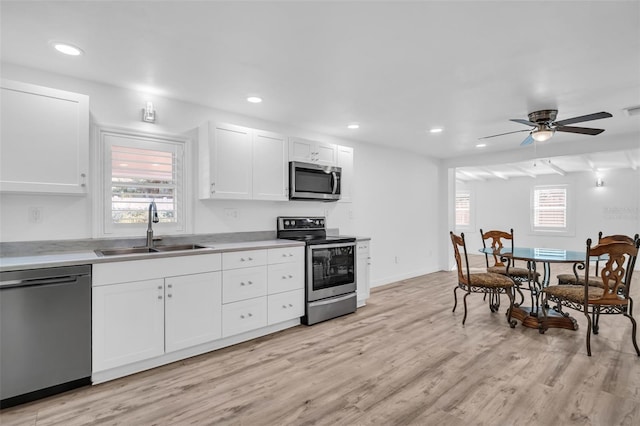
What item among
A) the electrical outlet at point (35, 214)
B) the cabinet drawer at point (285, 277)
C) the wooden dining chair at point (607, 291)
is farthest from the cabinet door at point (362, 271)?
the electrical outlet at point (35, 214)

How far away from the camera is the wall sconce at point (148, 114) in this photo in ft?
10.2

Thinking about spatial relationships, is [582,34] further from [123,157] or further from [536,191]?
[536,191]

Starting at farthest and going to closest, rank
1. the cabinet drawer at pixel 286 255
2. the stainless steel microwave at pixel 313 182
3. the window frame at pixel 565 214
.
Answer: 1. the window frame at pixel 565 214
2. the stainless steel microwave at pixel 313 182
3. the cabinet drawer at pixel 286 255

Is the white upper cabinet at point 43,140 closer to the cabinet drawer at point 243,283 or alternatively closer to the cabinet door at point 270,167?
the cabinet drawer at point 243,283

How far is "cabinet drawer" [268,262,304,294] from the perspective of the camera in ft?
11.1

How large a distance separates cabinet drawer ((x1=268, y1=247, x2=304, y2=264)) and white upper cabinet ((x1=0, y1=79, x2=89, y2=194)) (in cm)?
170

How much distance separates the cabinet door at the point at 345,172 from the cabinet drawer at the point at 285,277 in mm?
1329

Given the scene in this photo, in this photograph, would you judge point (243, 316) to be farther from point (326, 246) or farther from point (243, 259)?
point (326, 246)

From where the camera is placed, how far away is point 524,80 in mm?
2850

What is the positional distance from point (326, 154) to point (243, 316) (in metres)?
2.24

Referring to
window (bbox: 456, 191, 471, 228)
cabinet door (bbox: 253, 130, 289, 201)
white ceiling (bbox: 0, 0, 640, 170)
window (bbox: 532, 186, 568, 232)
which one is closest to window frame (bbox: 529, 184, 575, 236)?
window (bbox: 532, 186, 568, 232)

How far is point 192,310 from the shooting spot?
280cm

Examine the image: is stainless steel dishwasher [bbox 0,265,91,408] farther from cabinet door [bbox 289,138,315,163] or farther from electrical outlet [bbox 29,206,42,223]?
cabinet door [bbox 289,138,315,163]

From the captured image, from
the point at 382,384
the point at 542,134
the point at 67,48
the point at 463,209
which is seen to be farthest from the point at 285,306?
the point at 463,209
